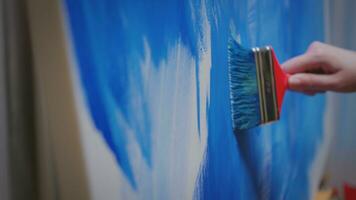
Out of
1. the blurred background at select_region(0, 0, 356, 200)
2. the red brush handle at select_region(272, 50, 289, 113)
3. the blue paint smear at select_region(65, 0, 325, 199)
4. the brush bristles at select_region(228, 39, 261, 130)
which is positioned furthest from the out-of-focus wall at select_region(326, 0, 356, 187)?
the blurred background at select_region(0, 0, 356, 200)

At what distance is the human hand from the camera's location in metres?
1.03

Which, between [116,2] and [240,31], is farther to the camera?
[240,31]

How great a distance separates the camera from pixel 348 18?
1.30 m

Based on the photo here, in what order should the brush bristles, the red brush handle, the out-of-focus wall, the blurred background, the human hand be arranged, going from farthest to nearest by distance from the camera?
the out-of-focus wall, the human hand, the red brush handle, the brush bristles, the blurred background

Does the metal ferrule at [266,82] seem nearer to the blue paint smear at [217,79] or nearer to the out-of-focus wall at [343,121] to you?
the blue paint smear at [217,79]

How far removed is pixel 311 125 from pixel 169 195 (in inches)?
28.4

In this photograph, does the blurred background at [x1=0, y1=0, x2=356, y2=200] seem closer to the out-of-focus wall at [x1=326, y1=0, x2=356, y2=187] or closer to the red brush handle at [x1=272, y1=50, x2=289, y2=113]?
the red brush handle at [x1=272, y1=50, x2=289, y2=113]

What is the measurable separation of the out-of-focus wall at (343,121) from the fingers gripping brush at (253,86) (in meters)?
0.49

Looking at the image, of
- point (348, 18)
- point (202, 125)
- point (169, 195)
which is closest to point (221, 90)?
point (202, 125)

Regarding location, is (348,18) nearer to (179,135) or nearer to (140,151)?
(179,135)

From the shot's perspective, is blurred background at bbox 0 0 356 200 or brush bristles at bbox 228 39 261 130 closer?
blurred background at bbox 0 0 356 200

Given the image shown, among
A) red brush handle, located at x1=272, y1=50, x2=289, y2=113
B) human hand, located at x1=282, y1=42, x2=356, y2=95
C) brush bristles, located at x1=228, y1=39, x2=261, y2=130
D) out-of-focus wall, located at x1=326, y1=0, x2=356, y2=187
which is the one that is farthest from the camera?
out-of-focus wall, located at x1=326, y1=0, x2=356, y2=187

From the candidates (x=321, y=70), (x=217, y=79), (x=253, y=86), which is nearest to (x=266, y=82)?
(x=253, y=86)

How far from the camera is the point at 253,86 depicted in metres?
0.86
